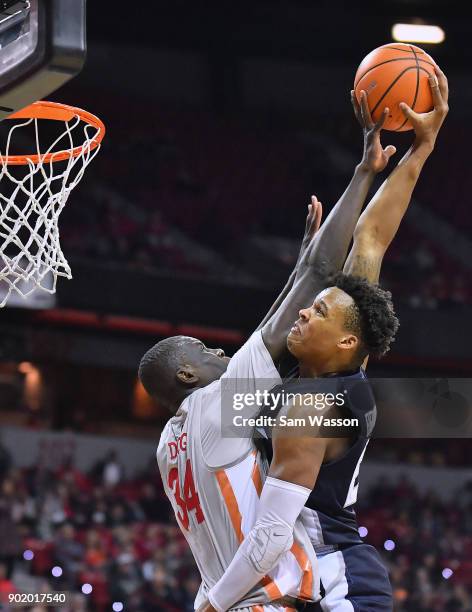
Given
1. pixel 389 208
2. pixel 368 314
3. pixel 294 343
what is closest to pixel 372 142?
pixel 389 208

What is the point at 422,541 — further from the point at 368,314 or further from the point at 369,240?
the point at 368,314

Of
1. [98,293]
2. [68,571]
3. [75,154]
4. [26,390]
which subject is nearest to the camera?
[75,154]

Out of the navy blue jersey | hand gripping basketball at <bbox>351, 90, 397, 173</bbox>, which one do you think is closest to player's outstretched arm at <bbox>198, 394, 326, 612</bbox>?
the navy blue jersey

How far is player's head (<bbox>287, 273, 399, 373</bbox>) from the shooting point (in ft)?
9.55

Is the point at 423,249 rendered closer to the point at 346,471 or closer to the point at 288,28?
the point at 288,28

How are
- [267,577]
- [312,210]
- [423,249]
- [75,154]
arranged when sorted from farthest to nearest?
[423,249]
[75,154]
[312,210]
[267,577]

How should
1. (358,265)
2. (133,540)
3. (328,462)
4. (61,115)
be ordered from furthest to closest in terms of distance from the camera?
1. (133,540)
2. (61,115)
3. (358,265)
4. (328,462)

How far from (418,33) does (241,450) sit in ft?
40.0

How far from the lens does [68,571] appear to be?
29.9 feet

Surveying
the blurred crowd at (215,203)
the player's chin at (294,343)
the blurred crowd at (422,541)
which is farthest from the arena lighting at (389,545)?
the player's chin at (294,343)

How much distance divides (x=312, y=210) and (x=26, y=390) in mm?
11127

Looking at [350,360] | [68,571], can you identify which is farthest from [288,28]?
[350,360]

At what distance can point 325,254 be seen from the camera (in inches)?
118

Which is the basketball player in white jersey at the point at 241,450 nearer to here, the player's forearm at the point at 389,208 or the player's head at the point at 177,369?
the player's head at the point at 177,369
